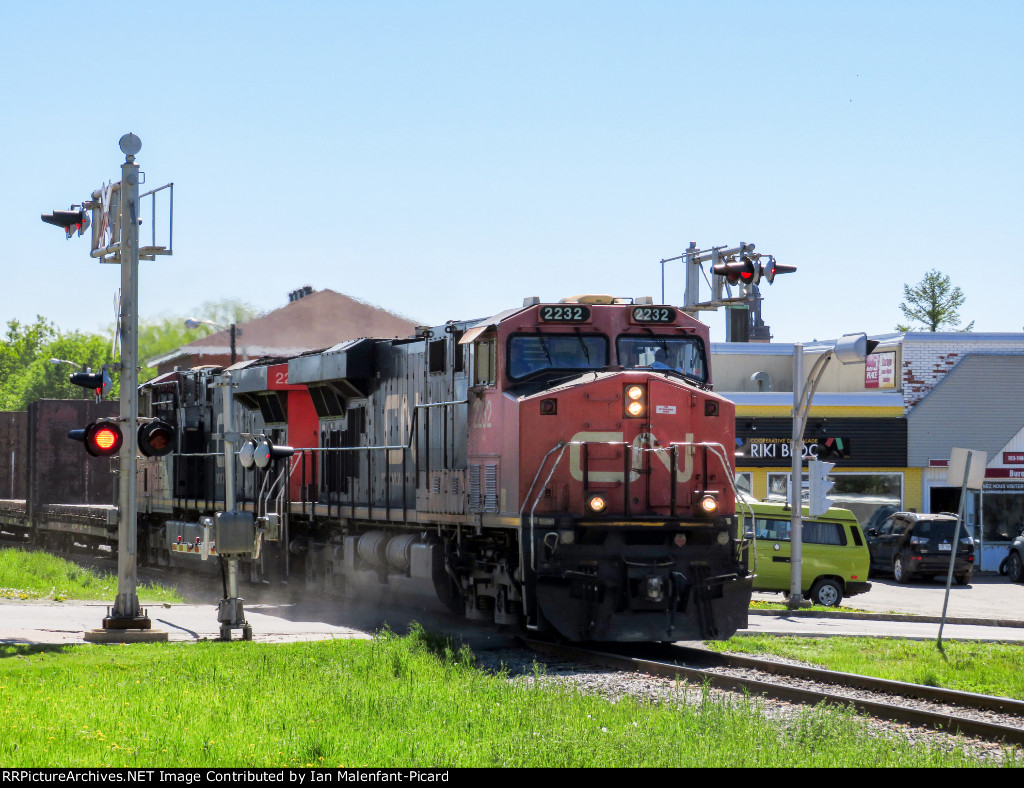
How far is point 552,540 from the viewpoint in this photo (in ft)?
43.8

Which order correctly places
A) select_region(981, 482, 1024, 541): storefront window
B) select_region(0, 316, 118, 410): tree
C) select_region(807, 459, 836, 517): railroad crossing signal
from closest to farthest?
1. select_region(807, 459, 836, 517): railroad crossing signal
2. select_region(981, 482, 1024, 541): storefront window
3. select_region(0, 316, 118, 410): tree

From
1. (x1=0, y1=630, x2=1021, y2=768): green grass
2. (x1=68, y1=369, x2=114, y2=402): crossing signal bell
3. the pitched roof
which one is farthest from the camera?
the pitched roof

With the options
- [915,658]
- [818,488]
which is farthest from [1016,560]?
[915,658]

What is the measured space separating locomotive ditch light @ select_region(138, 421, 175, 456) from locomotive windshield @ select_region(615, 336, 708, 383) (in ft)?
18.3

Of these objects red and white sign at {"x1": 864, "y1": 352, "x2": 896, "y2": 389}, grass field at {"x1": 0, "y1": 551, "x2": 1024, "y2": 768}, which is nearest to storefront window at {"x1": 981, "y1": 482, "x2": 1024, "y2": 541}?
red and white sign at {"x1": 864, "y1": 352, "x2": 896, "y2": 389}

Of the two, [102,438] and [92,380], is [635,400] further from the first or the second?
[92,380]

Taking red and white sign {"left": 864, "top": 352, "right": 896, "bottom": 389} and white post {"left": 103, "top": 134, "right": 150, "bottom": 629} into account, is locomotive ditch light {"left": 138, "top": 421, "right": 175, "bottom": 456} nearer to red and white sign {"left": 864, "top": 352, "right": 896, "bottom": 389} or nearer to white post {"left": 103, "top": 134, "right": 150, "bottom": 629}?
white post {"left": 103, "top": 134, "right": 150, "bottom": 629}

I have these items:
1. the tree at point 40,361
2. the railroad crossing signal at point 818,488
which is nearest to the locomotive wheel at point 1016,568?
the railroad crossing signal at point 818,488

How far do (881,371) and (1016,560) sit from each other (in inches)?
322

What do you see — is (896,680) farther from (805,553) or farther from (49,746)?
(805,553)

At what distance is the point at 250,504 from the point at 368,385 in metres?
5.16

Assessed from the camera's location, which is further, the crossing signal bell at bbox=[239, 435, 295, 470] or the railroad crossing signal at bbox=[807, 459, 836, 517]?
the railroad crossing signal at bbox=[807, 459, 836, 517]

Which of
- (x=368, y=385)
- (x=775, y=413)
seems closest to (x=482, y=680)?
(x=368, y=385)

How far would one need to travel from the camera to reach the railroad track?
967 centimetres
